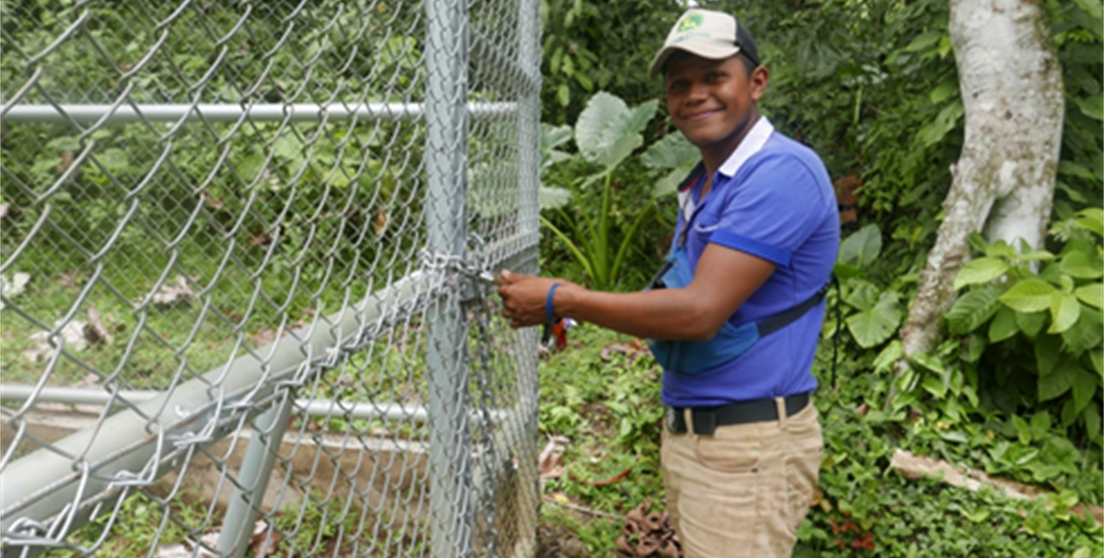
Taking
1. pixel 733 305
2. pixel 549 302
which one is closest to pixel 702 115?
pixel 733 305

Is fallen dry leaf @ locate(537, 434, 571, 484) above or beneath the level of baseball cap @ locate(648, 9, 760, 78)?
beneath

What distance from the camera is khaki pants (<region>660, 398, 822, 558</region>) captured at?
1924 millimetres

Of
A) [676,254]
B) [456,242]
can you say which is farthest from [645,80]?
[456,242]

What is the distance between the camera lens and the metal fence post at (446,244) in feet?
5.07

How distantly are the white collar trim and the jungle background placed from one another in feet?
2.76

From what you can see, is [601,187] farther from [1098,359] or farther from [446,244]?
[446,244]

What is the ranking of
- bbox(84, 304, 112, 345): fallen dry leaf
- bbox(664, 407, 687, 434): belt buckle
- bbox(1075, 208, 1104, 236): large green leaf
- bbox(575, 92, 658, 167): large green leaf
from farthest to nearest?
bbox(575, 92, 658, 167): large green leaf → bbox(84, 304, 112, 345): fallen dry leaf → bbox(1075, 208, 1104, 236): large green leaf → bbox(664, 407, 687, 434): belt buckle

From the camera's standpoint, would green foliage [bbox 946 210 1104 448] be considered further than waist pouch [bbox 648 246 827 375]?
Yes

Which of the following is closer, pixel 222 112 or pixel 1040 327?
pixel 222 112

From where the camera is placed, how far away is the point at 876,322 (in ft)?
12.4

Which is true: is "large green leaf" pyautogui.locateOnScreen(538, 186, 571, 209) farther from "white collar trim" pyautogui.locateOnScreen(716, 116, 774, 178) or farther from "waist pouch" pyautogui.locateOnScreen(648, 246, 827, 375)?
"white collar trim" pyautogui.locateOnScreen(716, 116, 774, 178)

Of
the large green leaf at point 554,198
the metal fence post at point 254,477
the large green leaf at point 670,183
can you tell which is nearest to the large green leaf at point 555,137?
the large green leaf at point 554,198

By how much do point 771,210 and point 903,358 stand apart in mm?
2308

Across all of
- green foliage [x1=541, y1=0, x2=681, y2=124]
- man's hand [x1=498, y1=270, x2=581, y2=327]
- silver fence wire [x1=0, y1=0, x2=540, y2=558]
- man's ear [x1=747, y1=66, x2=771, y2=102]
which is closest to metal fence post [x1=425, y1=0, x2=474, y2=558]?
silver fence wire [x1=0, y1=0, x2=540, y2=558]
